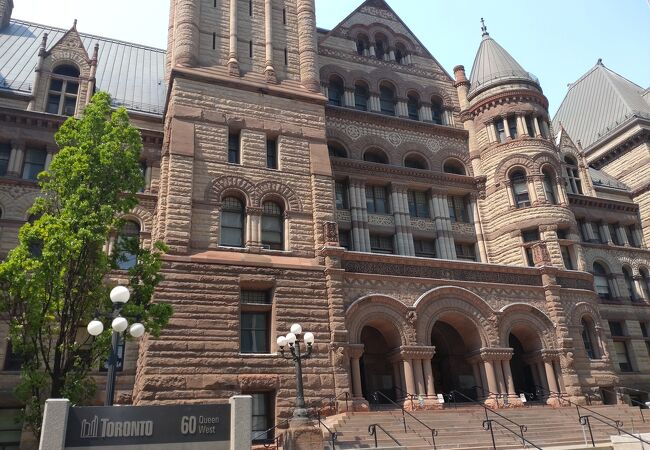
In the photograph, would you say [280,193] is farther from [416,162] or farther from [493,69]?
[493,69]

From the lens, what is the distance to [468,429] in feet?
58.7

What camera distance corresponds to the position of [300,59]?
26.6 metres

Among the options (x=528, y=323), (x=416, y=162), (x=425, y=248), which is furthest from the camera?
(x=416, y=162)

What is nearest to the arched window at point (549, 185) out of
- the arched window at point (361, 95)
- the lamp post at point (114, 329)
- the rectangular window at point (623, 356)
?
the rectangular window at point (623, 356)

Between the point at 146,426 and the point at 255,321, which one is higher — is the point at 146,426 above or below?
below

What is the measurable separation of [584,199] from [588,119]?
13740 mm

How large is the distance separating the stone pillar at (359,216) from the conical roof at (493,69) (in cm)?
1035

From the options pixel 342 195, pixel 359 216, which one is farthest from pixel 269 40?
pixel 359 216

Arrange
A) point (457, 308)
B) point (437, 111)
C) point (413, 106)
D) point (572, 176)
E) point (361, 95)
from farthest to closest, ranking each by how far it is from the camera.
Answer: point (572, 176), point (437, 111), point (413, 106), point (361, 95), point (457, 308)

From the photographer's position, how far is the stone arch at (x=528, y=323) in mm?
23156

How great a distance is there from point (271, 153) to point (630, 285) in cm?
2425

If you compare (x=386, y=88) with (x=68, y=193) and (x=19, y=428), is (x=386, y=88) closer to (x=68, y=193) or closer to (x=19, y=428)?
(x=68, y=193)

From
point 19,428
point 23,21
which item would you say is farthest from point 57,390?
point 23,21

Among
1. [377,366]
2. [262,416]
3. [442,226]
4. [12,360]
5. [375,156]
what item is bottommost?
[262,416]
